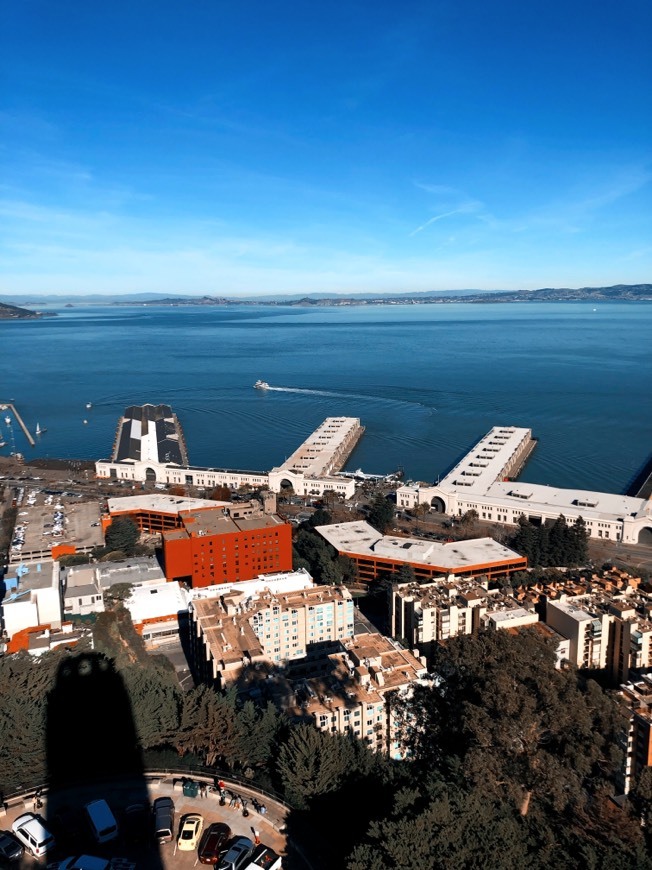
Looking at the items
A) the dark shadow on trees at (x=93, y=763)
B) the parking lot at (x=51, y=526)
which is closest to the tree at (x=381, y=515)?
the parking lot at (x=51, y=526)

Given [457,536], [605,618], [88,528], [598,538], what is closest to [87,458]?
[88,528]

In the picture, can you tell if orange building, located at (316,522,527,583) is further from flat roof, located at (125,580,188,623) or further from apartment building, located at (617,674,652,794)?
apartment building, located at (617,674,652,794)

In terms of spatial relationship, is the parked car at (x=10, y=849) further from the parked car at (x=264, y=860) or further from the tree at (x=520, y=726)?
the tree at (x=520, y=726)

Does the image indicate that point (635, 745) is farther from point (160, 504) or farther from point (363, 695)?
point (160, 504)

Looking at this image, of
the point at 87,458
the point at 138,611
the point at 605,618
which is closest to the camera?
the point at 605,618

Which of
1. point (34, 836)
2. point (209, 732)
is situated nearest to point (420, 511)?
point (209, 732)

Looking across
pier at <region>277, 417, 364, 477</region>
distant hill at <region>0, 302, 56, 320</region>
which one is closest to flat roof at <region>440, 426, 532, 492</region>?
pier at <region>277, 417, 364, 477</region>

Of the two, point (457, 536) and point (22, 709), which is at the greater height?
point (22, 709)

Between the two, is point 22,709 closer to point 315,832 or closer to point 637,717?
point 315,832
